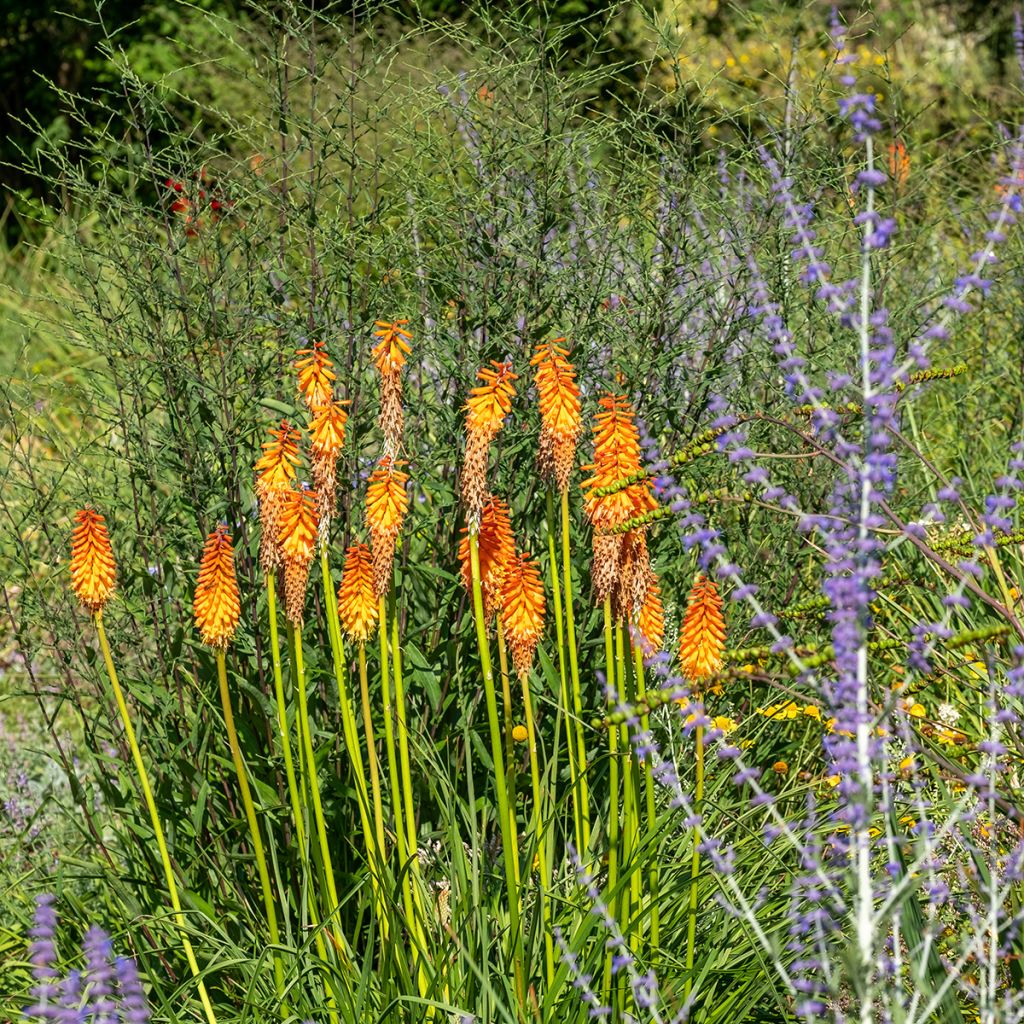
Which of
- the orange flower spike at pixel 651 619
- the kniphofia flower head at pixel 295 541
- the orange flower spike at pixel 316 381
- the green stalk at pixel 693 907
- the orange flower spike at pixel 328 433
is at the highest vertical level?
the orange flower spike at pixel 316 381

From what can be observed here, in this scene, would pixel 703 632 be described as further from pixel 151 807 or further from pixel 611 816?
pixel 151 807

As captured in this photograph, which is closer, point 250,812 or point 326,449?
point 326,449

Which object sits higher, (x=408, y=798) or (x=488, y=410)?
(x=488, y=410)

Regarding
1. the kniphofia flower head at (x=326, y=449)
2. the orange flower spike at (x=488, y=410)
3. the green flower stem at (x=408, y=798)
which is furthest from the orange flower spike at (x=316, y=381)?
the green flower stem at (x=408, y=798)

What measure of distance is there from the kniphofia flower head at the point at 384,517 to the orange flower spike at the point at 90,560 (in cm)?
63

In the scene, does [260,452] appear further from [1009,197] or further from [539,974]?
[1009,197]

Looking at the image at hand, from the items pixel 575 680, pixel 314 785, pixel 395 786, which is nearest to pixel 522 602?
pixel 575 680

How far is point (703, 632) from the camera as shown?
3.04 meters

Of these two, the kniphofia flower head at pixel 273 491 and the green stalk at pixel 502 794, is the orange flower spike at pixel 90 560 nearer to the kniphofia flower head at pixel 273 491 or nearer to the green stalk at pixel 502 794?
the kniphofia flower head at pixel 273 491

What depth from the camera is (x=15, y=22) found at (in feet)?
49.4

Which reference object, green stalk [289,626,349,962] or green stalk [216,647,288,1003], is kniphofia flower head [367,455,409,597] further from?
green stalk [216,647,288,1003]

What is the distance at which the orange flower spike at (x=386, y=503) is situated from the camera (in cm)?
300

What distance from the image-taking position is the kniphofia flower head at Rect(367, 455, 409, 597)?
300 centimetres

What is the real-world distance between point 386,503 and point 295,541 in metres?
0.20
